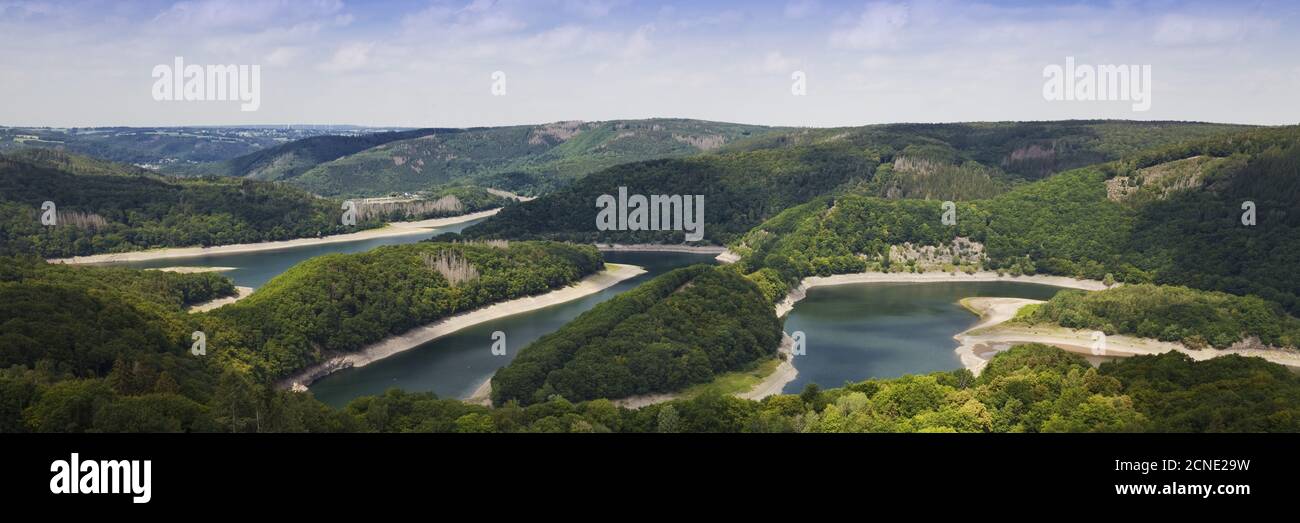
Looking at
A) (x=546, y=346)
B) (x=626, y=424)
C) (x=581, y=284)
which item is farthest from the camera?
(x=581, y=284)

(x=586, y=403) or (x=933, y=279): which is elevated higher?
(x=933, y=279)

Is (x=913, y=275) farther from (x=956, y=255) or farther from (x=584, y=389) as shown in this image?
(x=584, y=389)

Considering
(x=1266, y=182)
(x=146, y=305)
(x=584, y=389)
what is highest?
(x=1266, y=182)

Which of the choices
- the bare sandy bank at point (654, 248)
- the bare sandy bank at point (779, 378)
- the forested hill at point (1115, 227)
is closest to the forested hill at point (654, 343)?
the bare sandy bank at point (779, 378)

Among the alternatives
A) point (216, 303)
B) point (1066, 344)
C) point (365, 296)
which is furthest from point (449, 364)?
point (1066, 344)

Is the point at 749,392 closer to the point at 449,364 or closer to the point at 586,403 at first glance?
the point at 586,403

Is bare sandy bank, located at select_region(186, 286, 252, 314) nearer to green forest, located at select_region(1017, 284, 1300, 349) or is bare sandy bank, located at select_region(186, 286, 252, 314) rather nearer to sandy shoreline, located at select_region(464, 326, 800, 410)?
sandy shoreline, located at select_region(464, 326, 800, 410)
